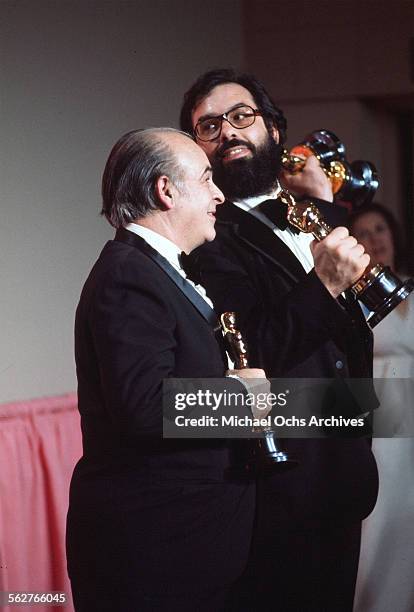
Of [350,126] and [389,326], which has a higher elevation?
[350,126]

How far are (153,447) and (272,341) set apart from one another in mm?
273

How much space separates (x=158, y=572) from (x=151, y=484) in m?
0.13

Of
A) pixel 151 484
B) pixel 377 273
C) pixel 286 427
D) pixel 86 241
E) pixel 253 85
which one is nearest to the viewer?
pixel 151 484

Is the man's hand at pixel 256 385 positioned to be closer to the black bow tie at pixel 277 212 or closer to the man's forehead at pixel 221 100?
the black bow tie at pixel 277 212

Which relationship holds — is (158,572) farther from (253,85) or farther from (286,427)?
(253,85)

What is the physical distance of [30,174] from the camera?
6.65 feet

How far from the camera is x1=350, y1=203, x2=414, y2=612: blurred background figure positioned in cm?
230

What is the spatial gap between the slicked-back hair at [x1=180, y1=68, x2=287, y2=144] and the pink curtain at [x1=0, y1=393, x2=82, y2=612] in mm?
777

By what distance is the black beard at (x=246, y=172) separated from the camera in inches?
63.9

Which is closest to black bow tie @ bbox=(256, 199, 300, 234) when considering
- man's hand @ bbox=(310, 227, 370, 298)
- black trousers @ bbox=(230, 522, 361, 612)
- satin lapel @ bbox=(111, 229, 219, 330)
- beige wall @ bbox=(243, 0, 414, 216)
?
man's hand @ bbox=(310, 227, 370, 298)

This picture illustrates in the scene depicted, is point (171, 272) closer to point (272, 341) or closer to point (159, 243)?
point (159, 243)

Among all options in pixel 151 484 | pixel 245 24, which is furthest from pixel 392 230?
pixel 151 484

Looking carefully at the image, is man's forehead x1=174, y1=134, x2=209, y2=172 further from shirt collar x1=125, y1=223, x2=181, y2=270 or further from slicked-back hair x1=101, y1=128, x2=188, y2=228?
shirt collar x1=125, y1=223, x2=181, y2=270

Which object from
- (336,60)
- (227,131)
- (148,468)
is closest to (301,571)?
(148,468)
